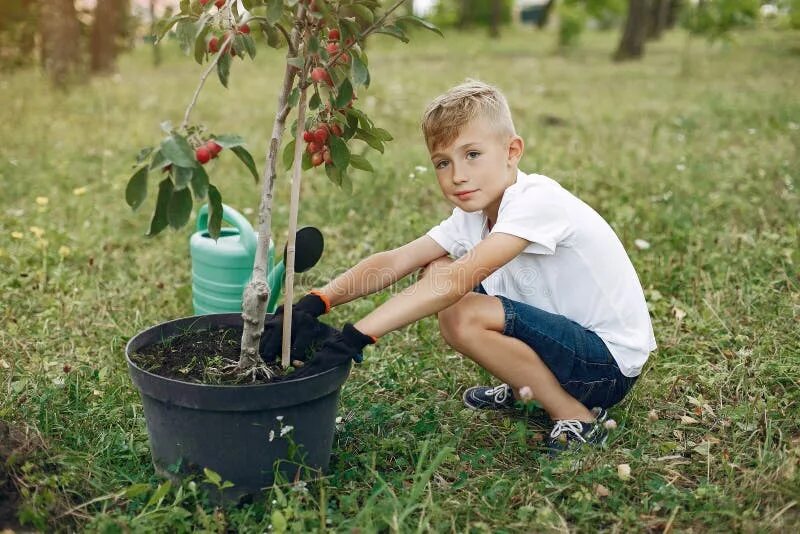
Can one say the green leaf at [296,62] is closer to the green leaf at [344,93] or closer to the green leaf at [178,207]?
the green leaf at [344,93]

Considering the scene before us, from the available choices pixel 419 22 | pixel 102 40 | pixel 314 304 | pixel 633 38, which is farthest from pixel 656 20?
pixel 419 22

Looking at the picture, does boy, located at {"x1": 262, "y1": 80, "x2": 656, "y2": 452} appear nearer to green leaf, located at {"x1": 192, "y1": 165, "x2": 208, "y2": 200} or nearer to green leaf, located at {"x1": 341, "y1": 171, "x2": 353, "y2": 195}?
green leaf, located at {"x1": 341, "y1": 171, "x2": 353, "y2": 195}

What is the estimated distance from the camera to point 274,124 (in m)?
1.82

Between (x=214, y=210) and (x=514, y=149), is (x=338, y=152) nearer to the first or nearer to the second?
(x=214, y=210)

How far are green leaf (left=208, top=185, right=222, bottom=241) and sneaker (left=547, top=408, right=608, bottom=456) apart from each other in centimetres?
117

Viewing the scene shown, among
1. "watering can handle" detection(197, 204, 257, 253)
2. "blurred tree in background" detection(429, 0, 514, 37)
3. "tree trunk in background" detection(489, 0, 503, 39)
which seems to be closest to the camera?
"watering can handle" detection(197, 204, 257, 253)

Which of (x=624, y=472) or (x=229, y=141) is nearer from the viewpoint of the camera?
(x=229, y=141)

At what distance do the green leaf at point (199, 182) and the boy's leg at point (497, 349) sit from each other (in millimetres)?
835

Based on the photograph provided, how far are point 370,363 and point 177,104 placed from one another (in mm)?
5893

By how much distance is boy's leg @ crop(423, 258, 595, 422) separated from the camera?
2188 millimetres

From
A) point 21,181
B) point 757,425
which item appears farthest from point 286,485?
point 21,181

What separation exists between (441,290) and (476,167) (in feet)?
1.39

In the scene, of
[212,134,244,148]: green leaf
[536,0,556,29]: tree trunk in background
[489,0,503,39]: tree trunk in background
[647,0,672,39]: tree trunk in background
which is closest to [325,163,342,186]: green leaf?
[212,134,244,148]: green leaf

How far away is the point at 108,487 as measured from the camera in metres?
1.93
